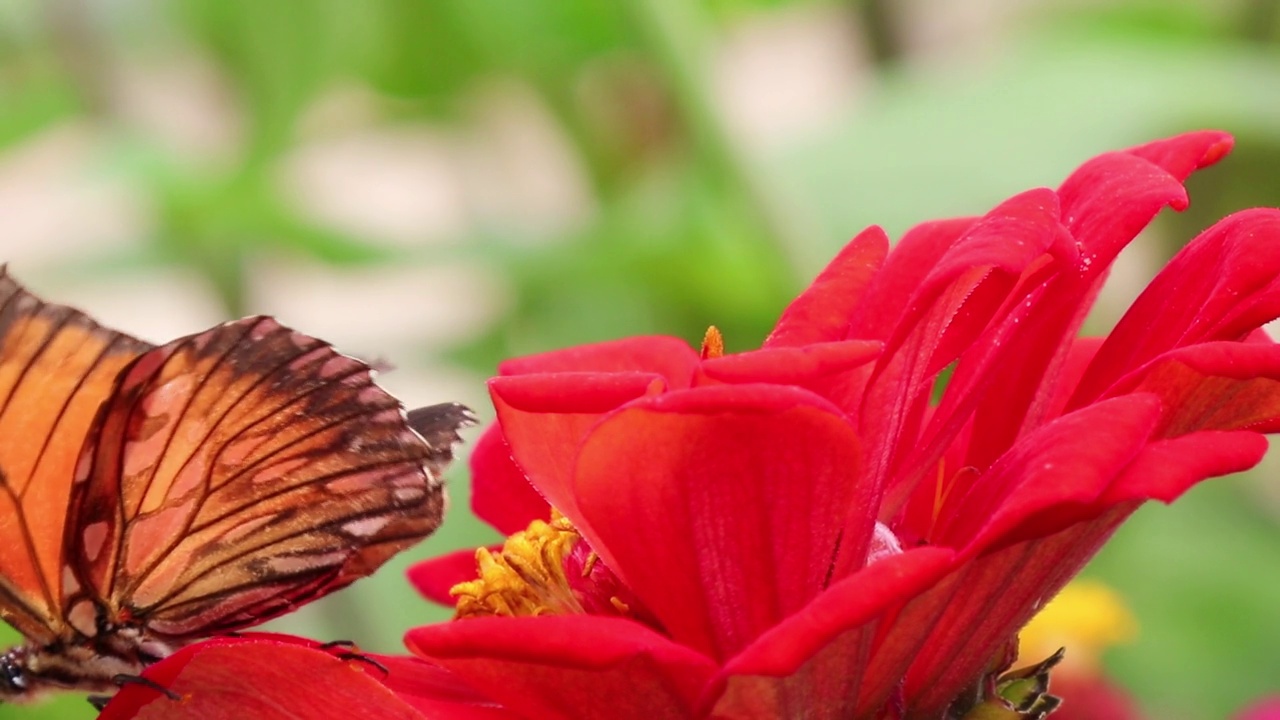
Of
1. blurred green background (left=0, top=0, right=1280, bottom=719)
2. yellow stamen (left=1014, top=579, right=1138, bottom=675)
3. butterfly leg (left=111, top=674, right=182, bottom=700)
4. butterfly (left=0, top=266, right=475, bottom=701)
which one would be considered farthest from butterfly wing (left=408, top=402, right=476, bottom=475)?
yellow stamen (left=1014, top=579, right=1138, bottom=675)

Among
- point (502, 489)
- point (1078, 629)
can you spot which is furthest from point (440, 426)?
point (1078, 629)

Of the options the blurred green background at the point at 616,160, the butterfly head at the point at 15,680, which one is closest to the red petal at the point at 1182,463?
the butterfly head at the point at 15,680

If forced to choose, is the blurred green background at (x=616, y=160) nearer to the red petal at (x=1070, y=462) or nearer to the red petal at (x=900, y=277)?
the red petal at (x=900, y=277)

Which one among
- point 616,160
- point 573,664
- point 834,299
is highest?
point 616,160

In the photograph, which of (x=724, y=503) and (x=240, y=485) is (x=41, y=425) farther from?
(x=724, y=503)

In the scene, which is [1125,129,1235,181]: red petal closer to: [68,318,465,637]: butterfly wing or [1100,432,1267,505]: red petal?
[1100,432,1267,505]: red petal

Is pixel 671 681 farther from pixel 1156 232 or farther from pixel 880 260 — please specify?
pixel 1156 232
